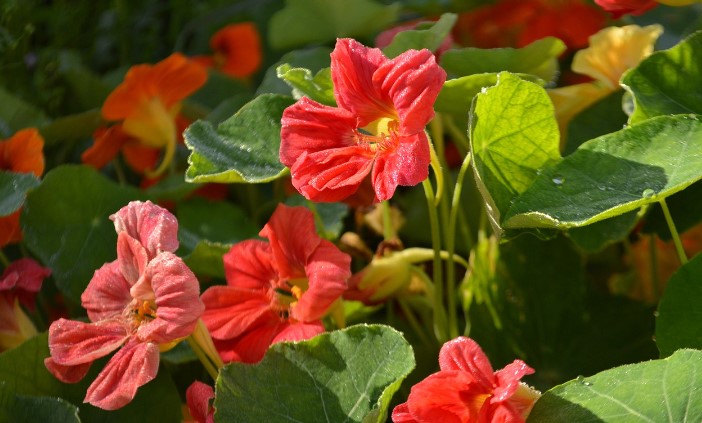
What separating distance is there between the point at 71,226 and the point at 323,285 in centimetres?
28

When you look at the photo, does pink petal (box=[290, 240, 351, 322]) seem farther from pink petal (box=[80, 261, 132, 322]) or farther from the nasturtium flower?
the nasturtium flower

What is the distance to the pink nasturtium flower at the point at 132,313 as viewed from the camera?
58 centimetres

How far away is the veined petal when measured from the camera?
61 cm

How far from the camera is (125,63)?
4.08 feet

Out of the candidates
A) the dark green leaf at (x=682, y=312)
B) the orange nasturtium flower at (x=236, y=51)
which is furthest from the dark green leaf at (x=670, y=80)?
the orange nasturtium flower at (x=236, y=51)

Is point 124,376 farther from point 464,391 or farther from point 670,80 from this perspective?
point 670,80

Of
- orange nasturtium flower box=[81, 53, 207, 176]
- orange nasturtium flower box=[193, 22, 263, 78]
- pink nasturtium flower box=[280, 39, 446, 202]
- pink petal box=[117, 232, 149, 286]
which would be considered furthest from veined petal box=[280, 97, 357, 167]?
orange nasturtium flower box=[193, 22, 263, 78]

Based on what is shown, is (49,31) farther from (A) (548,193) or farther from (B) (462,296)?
(A) (548,193)

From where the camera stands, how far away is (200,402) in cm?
63

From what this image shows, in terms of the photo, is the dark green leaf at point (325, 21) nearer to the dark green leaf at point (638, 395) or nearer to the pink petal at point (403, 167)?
the pink petal at point (403, 167)

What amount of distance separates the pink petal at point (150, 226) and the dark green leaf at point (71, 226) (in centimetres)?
18

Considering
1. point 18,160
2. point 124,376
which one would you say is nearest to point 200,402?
point 124,376

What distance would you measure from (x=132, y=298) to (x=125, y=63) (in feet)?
2.21

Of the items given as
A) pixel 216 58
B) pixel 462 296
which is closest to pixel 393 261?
pixel 462 296
